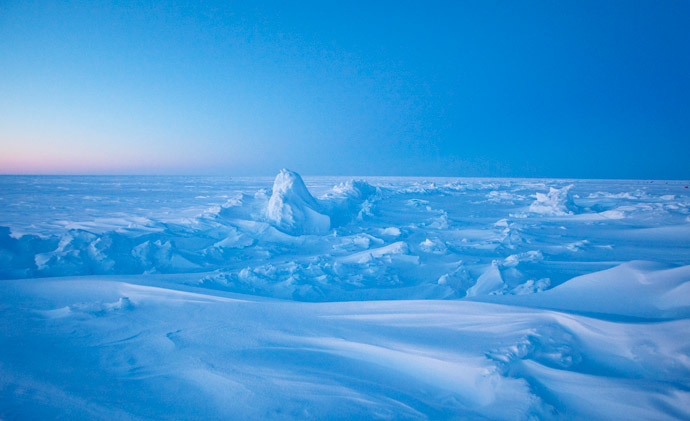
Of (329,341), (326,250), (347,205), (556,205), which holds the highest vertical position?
(556,205)

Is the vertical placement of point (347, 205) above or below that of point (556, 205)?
below

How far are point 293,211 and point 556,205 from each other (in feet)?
37.8

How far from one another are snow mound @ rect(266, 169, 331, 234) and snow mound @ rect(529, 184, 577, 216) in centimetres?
995

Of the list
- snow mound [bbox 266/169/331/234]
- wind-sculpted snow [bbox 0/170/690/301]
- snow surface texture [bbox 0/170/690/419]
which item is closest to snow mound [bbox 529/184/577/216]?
wind-sculpted snow [bbox 0/170/690/301]

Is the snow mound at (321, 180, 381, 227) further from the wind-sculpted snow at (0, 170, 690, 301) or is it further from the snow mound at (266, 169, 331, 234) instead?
the snow mound at (266, 169, 331, 234)

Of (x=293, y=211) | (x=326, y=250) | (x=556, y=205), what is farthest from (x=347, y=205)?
(x=556, y=205)

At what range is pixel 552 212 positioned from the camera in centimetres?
1291

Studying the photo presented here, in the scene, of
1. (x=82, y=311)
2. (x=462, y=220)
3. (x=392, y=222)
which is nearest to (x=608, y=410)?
(x=82, y=311)

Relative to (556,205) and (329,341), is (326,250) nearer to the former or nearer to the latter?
(329,341)

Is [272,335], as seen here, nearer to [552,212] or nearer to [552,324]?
[552,324]

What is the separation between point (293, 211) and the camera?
902 centimetres

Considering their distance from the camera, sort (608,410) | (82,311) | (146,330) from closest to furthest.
Result: (608,410) → (146,330) → (82,311)

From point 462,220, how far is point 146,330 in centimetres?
1092

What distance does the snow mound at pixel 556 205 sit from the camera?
12.9 metres
